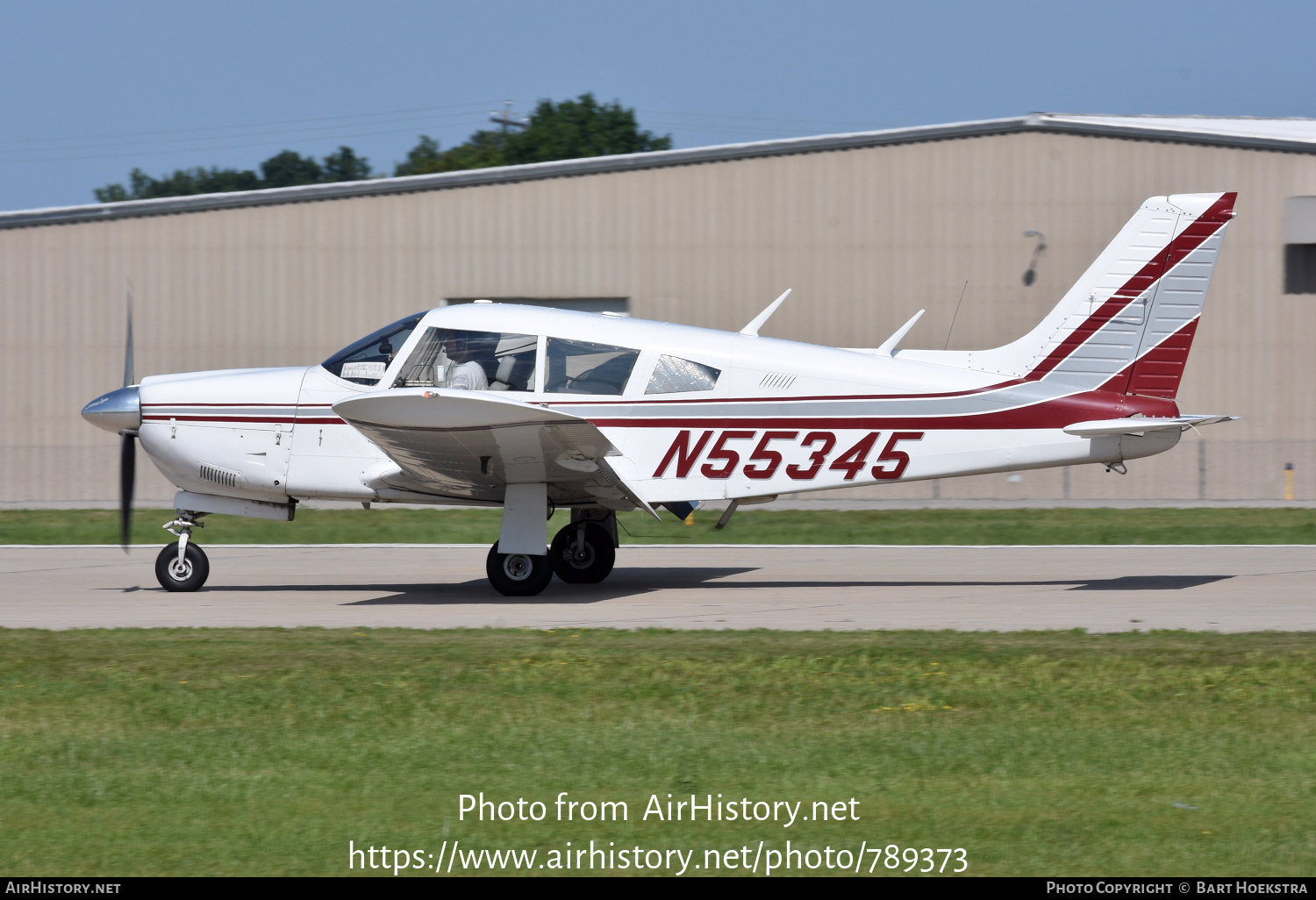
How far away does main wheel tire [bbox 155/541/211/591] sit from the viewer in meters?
12.7

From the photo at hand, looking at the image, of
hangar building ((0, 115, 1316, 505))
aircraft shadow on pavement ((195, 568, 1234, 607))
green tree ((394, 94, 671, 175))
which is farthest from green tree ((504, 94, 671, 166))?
aircraft shadow on pavement ((195, 568, 1234, 607))

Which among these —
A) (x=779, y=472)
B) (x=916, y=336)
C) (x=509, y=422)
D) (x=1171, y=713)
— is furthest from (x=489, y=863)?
(x=916, y=336)

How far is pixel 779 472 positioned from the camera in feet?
39.3

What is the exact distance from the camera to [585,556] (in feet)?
43.3

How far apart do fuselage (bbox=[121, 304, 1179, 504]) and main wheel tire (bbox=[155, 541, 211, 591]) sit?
169 centimetres

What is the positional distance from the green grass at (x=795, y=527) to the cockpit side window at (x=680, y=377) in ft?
19.6

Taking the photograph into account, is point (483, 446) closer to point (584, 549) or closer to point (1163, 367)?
point (584, 549)

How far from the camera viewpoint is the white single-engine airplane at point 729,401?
11703mm

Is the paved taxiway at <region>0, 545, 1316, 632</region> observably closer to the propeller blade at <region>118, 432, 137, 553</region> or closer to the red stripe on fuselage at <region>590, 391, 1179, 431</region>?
the propeller blade at <region>118, 432, 137, 553</region>

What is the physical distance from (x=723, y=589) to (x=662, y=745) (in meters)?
6.41

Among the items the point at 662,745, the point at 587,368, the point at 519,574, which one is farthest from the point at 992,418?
the point at 662,745

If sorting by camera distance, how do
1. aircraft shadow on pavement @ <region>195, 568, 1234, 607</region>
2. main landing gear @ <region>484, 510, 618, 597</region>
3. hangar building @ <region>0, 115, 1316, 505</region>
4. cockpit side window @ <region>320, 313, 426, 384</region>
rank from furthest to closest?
hangar building @ <region>0, 115, 1316, 505</region> → main landing gear @ <region>484, 510, 618, 597</region> → aircraft shadow on pavement @ <region>195, 568, 1234, 607</region> → cockpit side window @ <region>320, 313, 426, 384</region>
